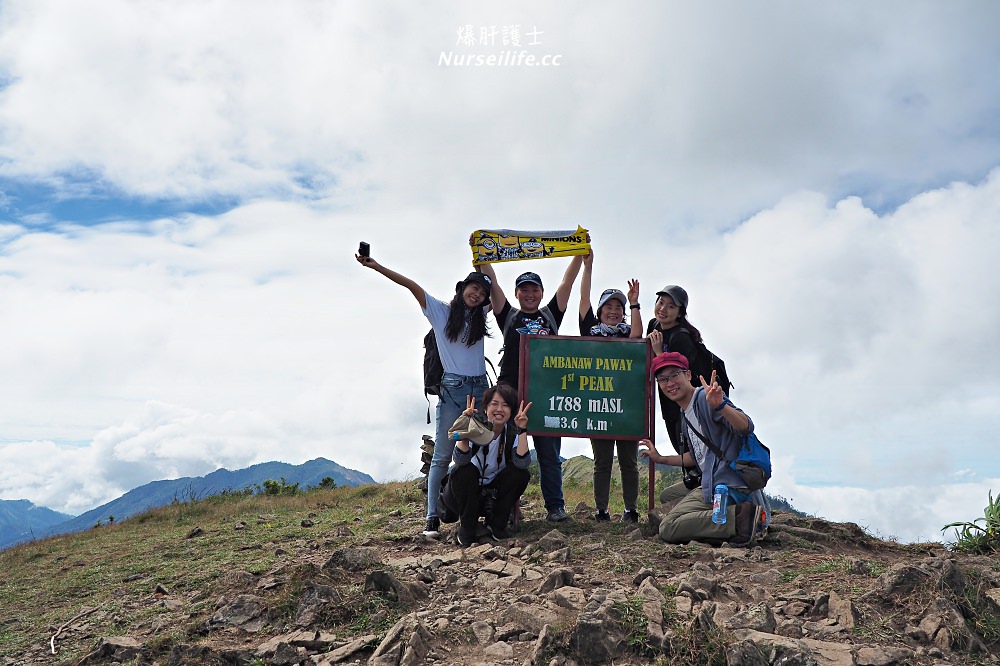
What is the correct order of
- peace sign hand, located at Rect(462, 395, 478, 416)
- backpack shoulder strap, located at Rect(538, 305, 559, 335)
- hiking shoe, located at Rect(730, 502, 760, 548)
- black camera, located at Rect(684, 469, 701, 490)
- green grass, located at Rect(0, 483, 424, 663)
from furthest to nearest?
→ backpack shoulder strap, located at Rect(538, 305, 559, 335), black camera, located at Rect(684, 469, 701, 490), peace sign hand, located at Rect(462, 395, 478, 416), hiking shoe, located at Rect(730, 502, 760, 548), green grass, located at Rect(0, 483, 424, 663)

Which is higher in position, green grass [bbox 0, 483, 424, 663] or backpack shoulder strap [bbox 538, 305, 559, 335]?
backpack shoulder strap [bbox 538, 305, 559, 335]

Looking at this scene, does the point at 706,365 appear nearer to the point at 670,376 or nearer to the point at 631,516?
the point at 670,376

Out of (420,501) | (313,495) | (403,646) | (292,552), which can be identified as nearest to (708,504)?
(403,646)

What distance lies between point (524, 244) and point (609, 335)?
1365 mm

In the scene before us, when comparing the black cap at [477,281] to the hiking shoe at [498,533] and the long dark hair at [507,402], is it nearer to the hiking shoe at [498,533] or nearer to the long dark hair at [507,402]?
the long dark hair at [507,402]

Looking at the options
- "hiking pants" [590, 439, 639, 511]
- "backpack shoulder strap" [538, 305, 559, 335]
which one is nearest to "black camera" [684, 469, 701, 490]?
"hiking pants" [590, 439, 639, 511]

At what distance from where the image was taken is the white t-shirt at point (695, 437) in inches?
250

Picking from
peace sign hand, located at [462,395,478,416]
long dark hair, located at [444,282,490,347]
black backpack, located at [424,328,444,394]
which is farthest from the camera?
black backpack, located at [424,328,444,394]

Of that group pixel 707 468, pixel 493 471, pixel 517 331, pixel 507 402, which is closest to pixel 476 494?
pixel 493 471

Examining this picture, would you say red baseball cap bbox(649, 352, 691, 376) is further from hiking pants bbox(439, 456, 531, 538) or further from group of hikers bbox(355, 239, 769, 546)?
hiking pants bbox(439, 456, 531, 538)

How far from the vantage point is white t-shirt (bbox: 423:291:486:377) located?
280 inches

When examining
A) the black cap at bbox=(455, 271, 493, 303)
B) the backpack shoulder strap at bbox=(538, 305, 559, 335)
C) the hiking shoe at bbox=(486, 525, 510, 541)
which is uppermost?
the black cap at bbox=(455, 271, 493, 303)

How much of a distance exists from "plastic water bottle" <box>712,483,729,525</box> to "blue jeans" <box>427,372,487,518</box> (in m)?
2.30

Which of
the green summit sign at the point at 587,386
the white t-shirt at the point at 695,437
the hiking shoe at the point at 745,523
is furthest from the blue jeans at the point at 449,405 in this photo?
the hiking shoe at the point at 745,523
